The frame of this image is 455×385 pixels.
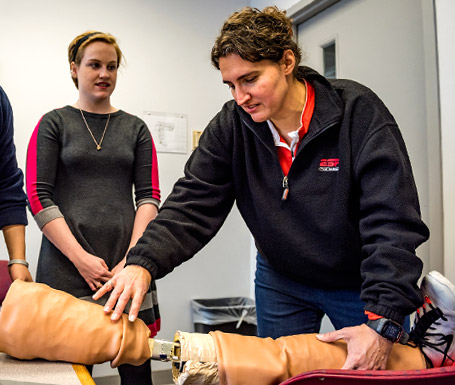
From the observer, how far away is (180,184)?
45.7 inches

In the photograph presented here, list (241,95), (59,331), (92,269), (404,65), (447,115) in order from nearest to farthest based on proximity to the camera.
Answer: (59,331), (241,95), (92,269), (447,115), (404,65)

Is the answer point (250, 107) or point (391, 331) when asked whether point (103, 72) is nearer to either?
point (250, 107)

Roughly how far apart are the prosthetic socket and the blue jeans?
0.33 metres

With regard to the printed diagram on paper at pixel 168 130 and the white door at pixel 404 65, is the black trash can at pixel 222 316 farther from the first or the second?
the white door at pixel 404 65

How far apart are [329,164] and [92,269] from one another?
31.7 inches

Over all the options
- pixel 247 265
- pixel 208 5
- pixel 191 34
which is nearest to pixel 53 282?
pixel 247 265

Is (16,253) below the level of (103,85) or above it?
below

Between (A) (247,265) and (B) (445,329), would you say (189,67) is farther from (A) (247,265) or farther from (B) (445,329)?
(B) (445,329)

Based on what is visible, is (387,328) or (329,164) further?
(329,164)

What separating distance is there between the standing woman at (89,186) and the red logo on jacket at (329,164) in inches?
27.4

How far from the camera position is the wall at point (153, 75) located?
231 cm

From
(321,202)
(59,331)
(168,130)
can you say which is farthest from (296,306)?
(168,130)

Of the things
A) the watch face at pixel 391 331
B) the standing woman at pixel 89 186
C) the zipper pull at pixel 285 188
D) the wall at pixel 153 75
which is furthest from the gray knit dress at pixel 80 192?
the wall at pixel 153 75

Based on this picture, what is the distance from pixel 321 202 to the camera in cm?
104
